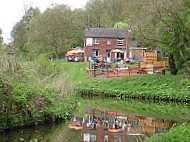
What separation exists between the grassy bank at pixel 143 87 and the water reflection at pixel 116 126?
927 cm

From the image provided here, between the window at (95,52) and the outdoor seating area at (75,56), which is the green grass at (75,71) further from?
the window at (95,52)

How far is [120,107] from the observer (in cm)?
2967

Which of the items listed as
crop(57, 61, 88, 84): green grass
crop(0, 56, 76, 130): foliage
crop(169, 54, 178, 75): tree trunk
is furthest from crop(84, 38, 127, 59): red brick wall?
crop(0, 56, 76, 130): foliage

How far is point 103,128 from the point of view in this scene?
790 inches

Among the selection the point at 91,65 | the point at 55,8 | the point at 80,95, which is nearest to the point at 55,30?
the point at 55,8

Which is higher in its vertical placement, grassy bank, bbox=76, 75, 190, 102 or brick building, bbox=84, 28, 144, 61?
brick building, bbox=84, 28, 144, 61

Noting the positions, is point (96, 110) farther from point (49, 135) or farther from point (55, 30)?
point (55, 30)

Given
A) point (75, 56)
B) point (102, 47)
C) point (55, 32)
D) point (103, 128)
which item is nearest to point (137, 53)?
point (102, 47)

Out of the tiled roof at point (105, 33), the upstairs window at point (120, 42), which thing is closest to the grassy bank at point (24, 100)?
the tiled roof at point (105, 33)

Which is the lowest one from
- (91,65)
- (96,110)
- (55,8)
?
(96,110)

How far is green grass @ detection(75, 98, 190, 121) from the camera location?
2505 cm

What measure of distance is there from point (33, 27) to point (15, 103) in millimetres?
52723

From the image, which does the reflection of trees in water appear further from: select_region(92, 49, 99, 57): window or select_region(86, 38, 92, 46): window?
select_region(92, 49, 99, 57): window

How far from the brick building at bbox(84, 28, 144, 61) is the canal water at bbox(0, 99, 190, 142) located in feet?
117
